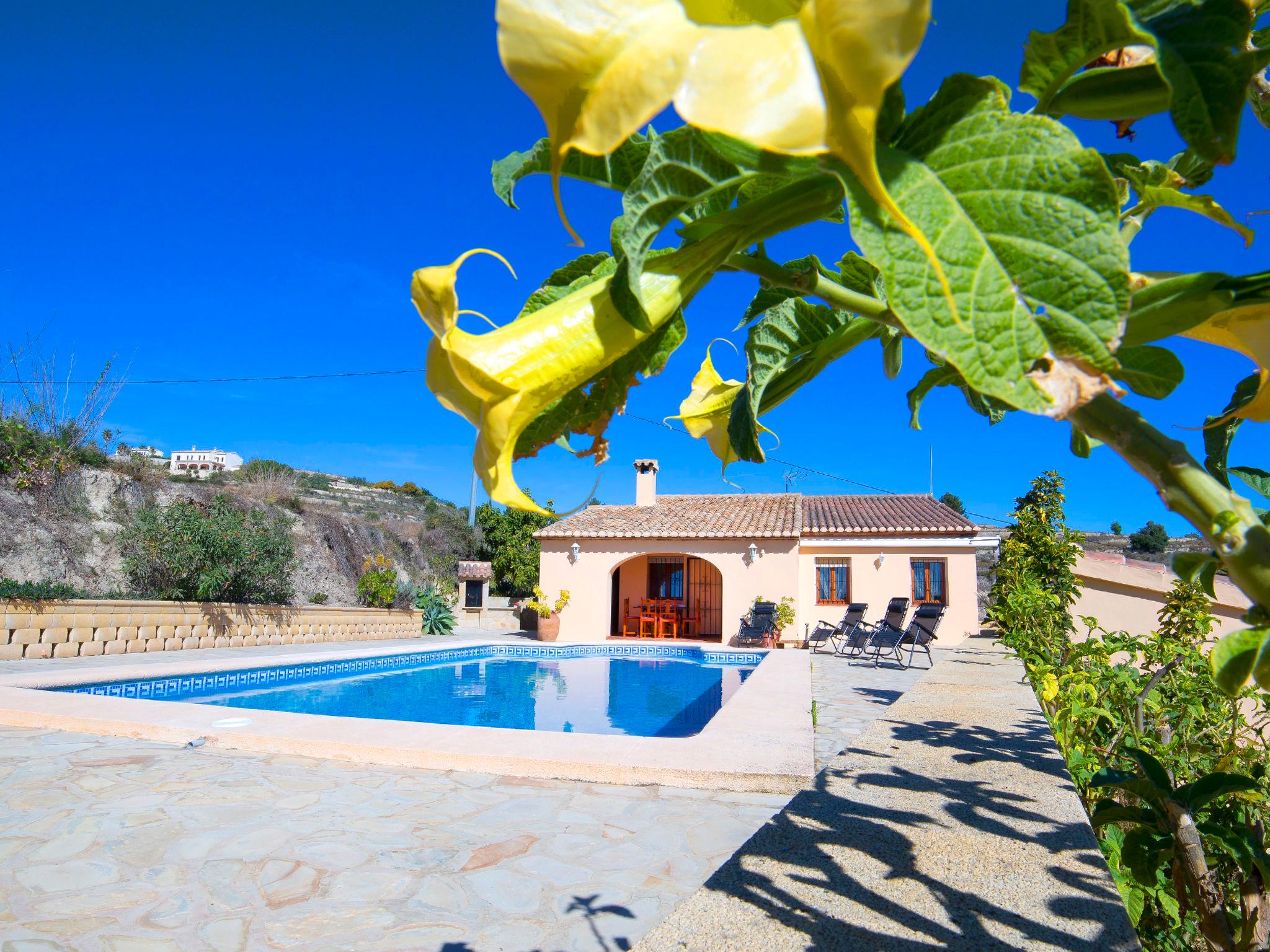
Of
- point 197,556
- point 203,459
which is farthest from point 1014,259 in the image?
point 203,459

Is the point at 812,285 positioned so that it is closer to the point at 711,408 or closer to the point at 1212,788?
the point at 711,408

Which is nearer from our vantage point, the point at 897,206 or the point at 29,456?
the point at 897,206

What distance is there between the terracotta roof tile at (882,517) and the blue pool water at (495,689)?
14.6 feet

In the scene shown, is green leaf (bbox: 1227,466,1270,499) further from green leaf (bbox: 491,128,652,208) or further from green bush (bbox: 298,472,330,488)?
green bush (bbox: 298,472,330,488)

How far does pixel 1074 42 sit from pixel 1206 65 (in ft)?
0.28

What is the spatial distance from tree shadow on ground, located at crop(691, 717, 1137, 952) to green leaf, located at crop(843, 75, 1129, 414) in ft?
4.27

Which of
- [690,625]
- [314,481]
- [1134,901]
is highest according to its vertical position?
[314,481]

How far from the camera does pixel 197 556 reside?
12789 mm

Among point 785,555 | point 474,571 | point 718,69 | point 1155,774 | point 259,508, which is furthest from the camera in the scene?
point 474,571

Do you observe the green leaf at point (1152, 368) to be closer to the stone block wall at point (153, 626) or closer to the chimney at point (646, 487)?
the stone block wall at point (153, 626)

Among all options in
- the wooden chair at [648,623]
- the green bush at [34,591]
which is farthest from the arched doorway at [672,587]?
the green bush at [34,591]

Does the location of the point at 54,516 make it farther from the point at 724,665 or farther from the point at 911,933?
the point at 911,933

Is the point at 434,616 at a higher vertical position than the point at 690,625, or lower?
higher

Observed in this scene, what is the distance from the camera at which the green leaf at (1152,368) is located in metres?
0.45
